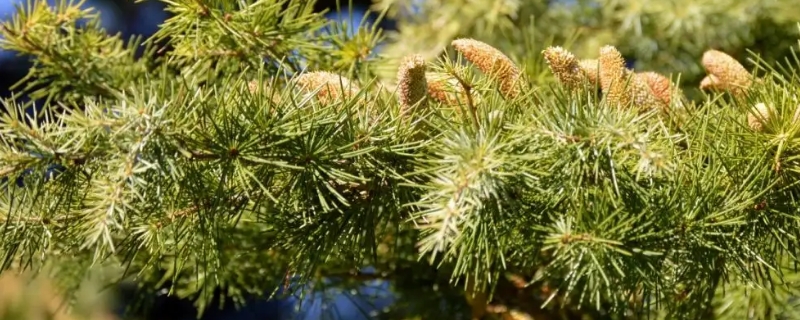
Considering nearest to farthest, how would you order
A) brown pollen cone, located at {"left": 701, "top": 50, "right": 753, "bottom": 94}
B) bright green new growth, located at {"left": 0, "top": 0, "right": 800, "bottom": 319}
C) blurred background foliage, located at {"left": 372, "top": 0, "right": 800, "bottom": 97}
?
bright green new growth, located at {"left": 0, "top": 0, "right": 800, "bottom": 319}, brown pollen cone, located at {"left": 701, "top": 50, "right": 753, "bottom": 94}, blurred background foliage, located at {"left": 372, "top": 0, "right": 800, "bottom": 97}

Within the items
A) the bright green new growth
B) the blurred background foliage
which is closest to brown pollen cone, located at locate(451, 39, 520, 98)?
the bright green new growth

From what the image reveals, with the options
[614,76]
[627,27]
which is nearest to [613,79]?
[614,76]

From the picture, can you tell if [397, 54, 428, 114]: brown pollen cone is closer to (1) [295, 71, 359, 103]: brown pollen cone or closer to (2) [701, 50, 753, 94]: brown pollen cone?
(1) [295, 71, 359, 103]: brown pollen cone

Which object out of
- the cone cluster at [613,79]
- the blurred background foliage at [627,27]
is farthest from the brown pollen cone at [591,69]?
the blurred background foliage at [627,27]

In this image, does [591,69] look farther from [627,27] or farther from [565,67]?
[627,27]

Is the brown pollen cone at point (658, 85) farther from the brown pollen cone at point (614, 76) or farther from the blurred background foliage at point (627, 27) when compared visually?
the blurred background foliage at point (627, 27)
